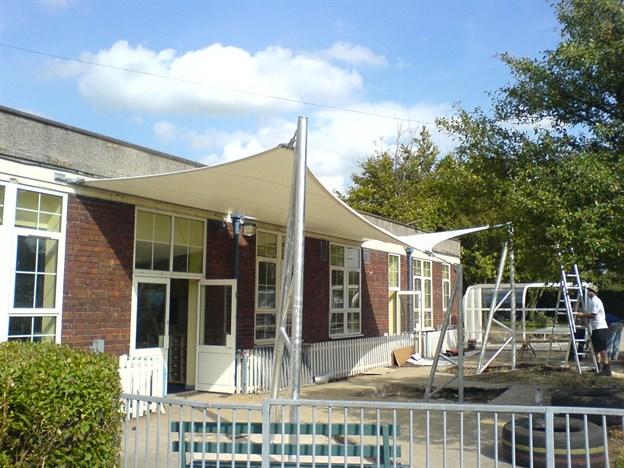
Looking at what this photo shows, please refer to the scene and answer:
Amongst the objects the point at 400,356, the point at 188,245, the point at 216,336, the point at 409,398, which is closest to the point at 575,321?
the point at 400,356

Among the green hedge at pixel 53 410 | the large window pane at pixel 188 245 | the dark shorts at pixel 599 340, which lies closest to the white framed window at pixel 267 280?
the large window pane at pixel 188 245

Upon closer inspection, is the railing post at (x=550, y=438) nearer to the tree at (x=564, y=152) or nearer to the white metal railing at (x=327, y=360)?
the tree at (x=564, y=152)

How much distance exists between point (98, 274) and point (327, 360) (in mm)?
6053

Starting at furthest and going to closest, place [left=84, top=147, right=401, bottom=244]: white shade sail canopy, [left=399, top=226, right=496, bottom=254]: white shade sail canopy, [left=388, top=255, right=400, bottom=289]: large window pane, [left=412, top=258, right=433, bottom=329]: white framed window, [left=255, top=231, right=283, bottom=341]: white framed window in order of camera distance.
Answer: [left=412, top=258, right=433, bottom=329]: white framed window
[left=388, top=255, right=400, bottom=289]: large window pane
[left=255, top=231, right=283, bottom=341]: white framed window
[left=399, top=226, right=496, bottom=254]: white shade sail canopy
[left=84, top=147, right=401, bottom=244]: white shade sail canopy

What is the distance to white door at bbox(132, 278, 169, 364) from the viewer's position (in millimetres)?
9953

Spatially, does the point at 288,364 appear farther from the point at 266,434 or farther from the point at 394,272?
the point at 266,434

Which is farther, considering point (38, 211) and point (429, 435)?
point (38, 211)

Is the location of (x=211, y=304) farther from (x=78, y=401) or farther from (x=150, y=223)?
(x=78, y=401)

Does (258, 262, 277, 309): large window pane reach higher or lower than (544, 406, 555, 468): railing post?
higher

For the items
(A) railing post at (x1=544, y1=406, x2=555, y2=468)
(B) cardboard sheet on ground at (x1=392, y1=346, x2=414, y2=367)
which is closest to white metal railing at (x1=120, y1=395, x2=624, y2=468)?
(A) railing post at (x1=544, y1=406, x2=555, y2=468)

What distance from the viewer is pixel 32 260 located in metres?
8.29

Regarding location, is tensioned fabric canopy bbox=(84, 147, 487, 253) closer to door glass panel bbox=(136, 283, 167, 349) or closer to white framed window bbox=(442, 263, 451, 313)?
door glass panel bbox=(136, 283, 167, 349)

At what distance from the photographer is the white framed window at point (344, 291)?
1519 cm

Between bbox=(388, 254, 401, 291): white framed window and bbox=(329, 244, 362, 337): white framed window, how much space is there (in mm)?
2270
